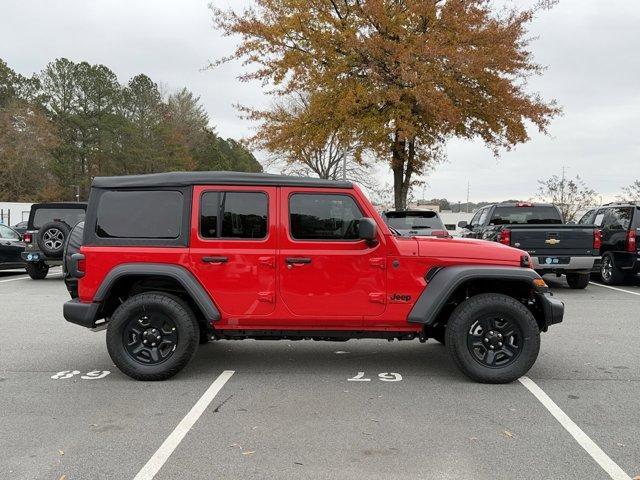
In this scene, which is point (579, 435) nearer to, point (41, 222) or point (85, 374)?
point (85, 374)

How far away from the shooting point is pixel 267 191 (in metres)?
5.23

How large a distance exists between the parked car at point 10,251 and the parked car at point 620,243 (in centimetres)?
1344

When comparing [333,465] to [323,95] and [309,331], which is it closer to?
[309,331]

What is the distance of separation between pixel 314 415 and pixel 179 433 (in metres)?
1.00

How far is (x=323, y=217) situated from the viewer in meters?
5.25

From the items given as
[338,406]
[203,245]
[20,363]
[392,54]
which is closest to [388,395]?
[338,406]

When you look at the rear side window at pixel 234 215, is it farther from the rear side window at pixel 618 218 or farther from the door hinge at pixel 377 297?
the rear side window at pixel 618 218

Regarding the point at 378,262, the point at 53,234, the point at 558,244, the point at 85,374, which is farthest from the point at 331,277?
the point at 558,244

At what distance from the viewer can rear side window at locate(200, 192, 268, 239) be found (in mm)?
5195

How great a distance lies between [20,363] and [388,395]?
3.74m

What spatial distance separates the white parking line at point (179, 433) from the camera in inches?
134

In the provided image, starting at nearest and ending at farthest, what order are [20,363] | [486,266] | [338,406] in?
[338,406]
[486,266]
[20,363]

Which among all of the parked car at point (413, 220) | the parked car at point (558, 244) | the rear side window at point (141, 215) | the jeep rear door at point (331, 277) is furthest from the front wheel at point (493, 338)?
the parked car at point (413, 220)

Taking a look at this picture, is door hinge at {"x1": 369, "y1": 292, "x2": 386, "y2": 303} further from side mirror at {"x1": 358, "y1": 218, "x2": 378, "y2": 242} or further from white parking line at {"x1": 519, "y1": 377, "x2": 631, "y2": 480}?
white parking line at {"x1": 519, "y1": 377, "x2": 631, "y2": 480}
